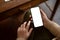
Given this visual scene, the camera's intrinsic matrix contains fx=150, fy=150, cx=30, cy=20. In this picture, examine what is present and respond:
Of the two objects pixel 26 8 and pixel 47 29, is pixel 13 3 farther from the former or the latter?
pixel 47 29

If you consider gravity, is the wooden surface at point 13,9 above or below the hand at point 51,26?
above

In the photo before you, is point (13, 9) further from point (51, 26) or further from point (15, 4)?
point (51, 26)

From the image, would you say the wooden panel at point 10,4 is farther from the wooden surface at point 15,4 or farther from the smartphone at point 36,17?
the smartphone at point 36,17

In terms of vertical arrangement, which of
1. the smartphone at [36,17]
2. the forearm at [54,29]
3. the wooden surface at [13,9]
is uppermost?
the wooden surface at [13,9]

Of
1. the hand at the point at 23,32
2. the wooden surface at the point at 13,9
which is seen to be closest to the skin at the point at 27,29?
the hand at the point at 23,32

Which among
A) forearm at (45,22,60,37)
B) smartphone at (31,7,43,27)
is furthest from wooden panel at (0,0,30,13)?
forearm at (45,22,60,37)

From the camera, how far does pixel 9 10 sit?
3.25 ft

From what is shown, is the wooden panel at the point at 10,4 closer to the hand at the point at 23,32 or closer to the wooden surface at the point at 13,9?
the wooden surface at the point at 13,9

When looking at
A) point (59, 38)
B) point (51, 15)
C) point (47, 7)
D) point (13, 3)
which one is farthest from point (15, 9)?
point (47, 7)

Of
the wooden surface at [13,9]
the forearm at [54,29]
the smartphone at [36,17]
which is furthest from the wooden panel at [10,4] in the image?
the forearm at [54,29]

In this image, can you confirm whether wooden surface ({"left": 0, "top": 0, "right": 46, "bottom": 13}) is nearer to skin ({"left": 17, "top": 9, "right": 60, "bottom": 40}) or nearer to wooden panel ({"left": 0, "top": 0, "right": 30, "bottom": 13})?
wooden panel ({"left": 0, "top": 0, "right": 30, "bottom": 13})

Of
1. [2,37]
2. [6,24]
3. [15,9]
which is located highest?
[15,9]

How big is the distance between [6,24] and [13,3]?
379 mm

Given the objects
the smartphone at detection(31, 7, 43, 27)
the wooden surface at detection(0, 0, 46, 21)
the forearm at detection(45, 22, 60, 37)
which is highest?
the wooden surface at detection(0, 0, 46, 21)
